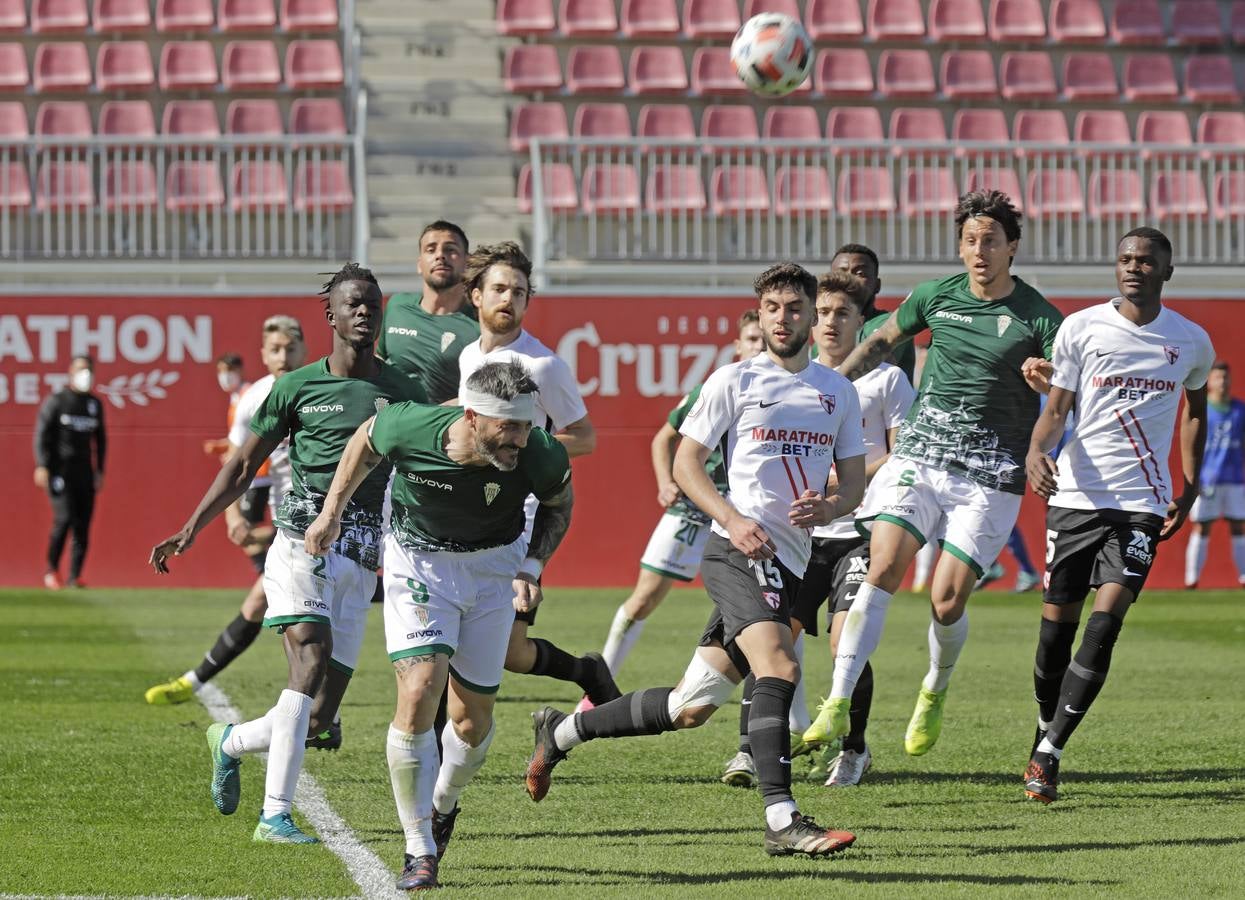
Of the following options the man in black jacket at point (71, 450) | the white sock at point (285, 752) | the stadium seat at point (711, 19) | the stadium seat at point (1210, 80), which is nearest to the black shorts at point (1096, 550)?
the white sock at point (285, 752)

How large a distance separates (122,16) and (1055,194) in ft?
38.2

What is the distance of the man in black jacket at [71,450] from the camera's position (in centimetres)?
1859

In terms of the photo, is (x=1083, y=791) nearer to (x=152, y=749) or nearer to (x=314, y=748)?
(x=314, y=748)

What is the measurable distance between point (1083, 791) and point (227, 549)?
1334cm

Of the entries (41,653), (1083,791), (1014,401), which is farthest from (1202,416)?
(41,653)

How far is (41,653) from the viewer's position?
Answer: 44.5 feet

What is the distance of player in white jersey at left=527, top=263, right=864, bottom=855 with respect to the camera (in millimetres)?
6660

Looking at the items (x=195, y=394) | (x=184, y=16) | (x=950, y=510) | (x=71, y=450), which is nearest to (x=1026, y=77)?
(x=184, y=16)

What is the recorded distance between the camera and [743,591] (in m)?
6.68

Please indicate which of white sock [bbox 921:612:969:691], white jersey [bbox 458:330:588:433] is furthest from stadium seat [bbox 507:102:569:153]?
white jersey [bbox 458:330:588:433]

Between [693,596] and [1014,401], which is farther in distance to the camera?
[693,596]

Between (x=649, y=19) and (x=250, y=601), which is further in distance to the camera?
(x=649, y=19)

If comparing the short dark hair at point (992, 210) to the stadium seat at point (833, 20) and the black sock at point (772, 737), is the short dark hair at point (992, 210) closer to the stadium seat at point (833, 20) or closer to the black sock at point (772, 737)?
the black sock at point (772, 737)

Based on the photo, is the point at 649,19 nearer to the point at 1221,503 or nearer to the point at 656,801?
the point at 1221,503
